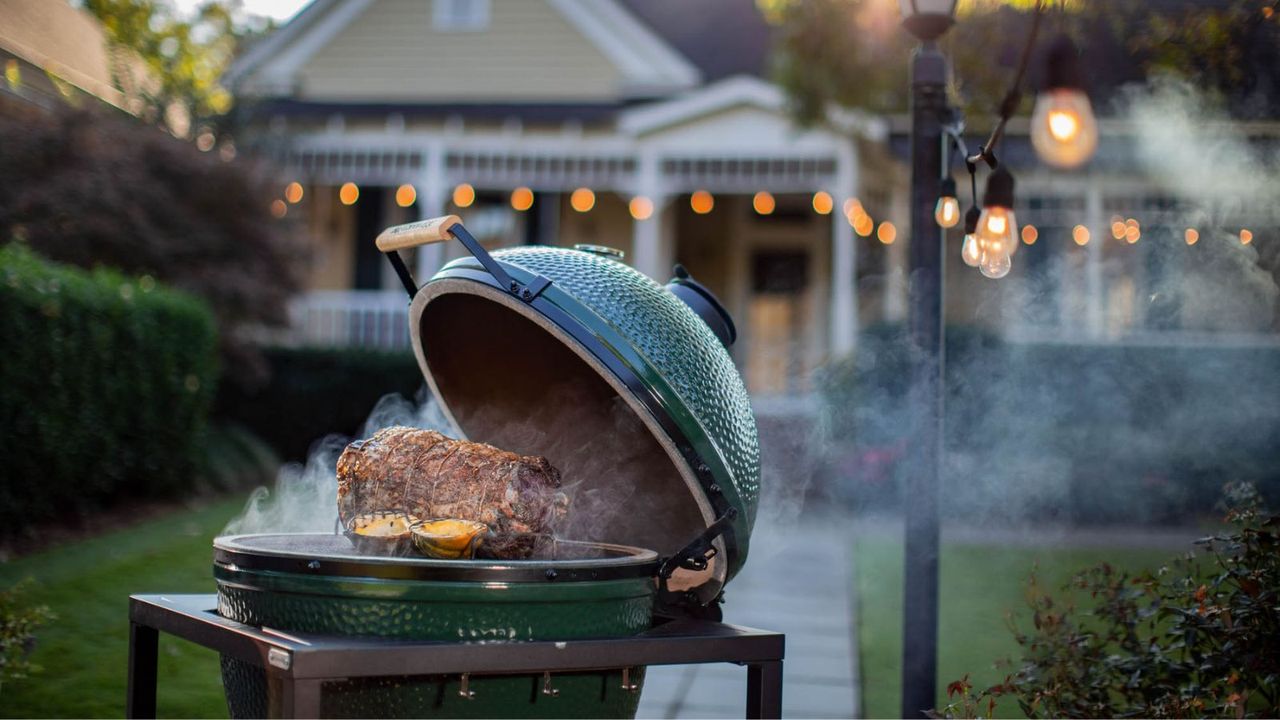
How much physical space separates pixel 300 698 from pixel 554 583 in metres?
0.60

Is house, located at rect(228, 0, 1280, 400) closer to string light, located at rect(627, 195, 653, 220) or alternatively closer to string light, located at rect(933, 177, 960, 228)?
string light, located at rect(627, 195, 653, 220)

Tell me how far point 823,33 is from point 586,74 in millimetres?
6477

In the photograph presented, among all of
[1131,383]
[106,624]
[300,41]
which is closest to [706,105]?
[1131,383]

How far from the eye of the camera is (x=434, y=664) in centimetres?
250

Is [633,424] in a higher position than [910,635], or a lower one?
higher

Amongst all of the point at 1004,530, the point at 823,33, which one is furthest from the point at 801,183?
the point at 1004,530

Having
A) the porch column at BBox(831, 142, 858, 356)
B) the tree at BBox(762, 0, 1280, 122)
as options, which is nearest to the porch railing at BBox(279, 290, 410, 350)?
the porch column at BBox(831, 142, 858, 356)

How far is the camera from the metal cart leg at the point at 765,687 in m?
2.84

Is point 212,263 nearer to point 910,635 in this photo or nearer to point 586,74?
point 586,74

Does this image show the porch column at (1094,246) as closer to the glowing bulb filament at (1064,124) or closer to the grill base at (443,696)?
the glowing bulb filament at (1064,124)

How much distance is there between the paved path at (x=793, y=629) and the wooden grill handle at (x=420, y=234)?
2907mm

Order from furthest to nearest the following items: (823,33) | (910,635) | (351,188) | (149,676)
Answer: (351,188) < (823,33) < (910,635) < (149,676)

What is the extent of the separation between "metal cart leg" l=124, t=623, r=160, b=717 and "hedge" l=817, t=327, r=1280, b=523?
6887 millimetres

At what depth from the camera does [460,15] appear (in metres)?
17.7
